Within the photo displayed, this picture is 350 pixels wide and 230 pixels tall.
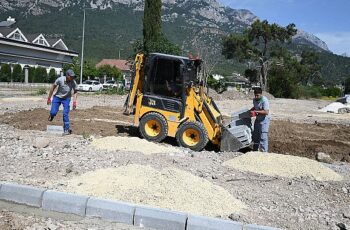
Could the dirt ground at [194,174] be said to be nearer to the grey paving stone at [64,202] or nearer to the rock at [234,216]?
the rock at [234,216]

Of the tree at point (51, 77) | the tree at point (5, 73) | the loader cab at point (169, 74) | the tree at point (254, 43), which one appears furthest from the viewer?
the tree at point (254, 43)

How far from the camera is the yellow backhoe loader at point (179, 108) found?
9703 millimetres

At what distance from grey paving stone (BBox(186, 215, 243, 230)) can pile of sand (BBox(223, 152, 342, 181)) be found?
2.97m

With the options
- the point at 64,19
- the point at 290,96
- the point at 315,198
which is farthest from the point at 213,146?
the point at 64,19

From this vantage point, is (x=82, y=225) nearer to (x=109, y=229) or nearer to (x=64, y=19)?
(x=109, y=229)

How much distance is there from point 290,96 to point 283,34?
9916 millimetres

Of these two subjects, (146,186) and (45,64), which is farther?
(45,64)

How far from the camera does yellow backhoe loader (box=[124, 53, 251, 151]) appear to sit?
970cm

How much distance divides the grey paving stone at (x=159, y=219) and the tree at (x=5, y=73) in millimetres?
42573

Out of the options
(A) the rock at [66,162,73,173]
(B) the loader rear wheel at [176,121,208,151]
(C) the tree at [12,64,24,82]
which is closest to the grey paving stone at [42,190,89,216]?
(A) the rock at [66,162,73,173]

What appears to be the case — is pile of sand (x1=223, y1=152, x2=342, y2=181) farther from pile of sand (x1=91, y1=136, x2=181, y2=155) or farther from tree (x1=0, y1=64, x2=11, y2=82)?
tree (x1=0, y1=64, x2=11, y2=82)

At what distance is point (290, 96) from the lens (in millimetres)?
56438

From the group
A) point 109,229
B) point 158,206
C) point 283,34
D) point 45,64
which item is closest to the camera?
point 109,229

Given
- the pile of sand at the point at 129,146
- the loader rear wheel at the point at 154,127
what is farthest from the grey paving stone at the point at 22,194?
the loader rear wheel at the point at 154,127
